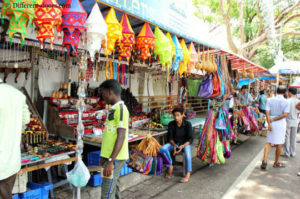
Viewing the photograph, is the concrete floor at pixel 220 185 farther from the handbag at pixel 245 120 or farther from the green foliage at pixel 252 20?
the green foliage at pixel 252 20

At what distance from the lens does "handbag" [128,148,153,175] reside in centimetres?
386

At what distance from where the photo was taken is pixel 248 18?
18.2 metres

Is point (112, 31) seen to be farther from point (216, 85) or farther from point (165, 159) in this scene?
point (216, 85)

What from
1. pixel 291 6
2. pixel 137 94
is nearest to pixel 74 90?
pixel 137 94

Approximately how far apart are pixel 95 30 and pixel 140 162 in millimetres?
2266

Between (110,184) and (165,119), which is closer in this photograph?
(110,184)

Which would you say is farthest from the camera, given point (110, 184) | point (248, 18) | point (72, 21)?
point (248, 18)

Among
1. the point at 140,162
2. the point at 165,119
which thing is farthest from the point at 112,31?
the point at 165,119

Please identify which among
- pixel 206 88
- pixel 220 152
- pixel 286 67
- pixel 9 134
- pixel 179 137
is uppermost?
pixel 286 67

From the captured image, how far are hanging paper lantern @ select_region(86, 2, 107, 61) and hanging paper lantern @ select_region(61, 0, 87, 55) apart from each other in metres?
0.13

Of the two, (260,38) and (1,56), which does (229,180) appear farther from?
(260,38)

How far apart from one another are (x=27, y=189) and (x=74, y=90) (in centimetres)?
258

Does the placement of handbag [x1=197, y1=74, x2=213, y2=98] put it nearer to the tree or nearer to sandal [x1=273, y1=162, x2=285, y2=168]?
sandal [x1=273, y1=162, x2=285, y2=168]

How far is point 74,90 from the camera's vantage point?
5.33 m
